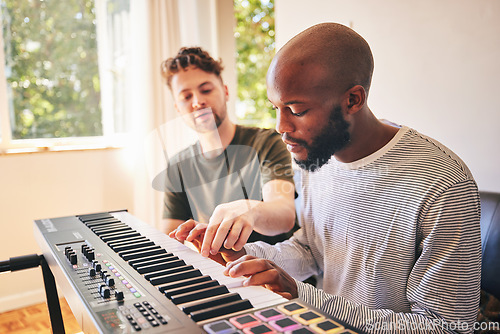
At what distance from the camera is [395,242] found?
1.09 m

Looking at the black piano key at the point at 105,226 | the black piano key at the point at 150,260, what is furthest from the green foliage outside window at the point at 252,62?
the black piano key at the point at 150,260

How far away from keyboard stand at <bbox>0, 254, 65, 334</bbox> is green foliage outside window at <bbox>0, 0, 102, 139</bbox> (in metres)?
1.84

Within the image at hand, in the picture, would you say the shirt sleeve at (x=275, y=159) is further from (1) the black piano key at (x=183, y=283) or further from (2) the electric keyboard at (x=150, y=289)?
(1) the black piano key at (x=183, y=283)

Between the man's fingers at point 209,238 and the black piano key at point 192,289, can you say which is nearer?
the black piano key at point 192,289

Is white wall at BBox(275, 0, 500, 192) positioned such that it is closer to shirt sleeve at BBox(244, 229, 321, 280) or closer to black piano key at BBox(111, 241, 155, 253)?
shirt sleeve at BBox(244, 229, 321, 280)

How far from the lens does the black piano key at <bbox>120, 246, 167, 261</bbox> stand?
1017 millimetres

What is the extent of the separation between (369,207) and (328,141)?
0.23 meters

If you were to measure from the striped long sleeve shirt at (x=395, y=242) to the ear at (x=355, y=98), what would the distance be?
0.46ft

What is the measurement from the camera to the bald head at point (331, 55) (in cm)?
100

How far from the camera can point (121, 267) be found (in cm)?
96

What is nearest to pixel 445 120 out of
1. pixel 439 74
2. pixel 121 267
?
pixel 439 74

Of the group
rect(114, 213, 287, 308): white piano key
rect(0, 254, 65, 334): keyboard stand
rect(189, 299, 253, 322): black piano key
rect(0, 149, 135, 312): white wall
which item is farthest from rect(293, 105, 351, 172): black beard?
rect(0, 149, 135, 312): white wall

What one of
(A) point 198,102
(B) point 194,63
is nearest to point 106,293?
(A) point 198,102

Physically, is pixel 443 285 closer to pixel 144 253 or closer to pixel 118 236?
pixel 144 253
